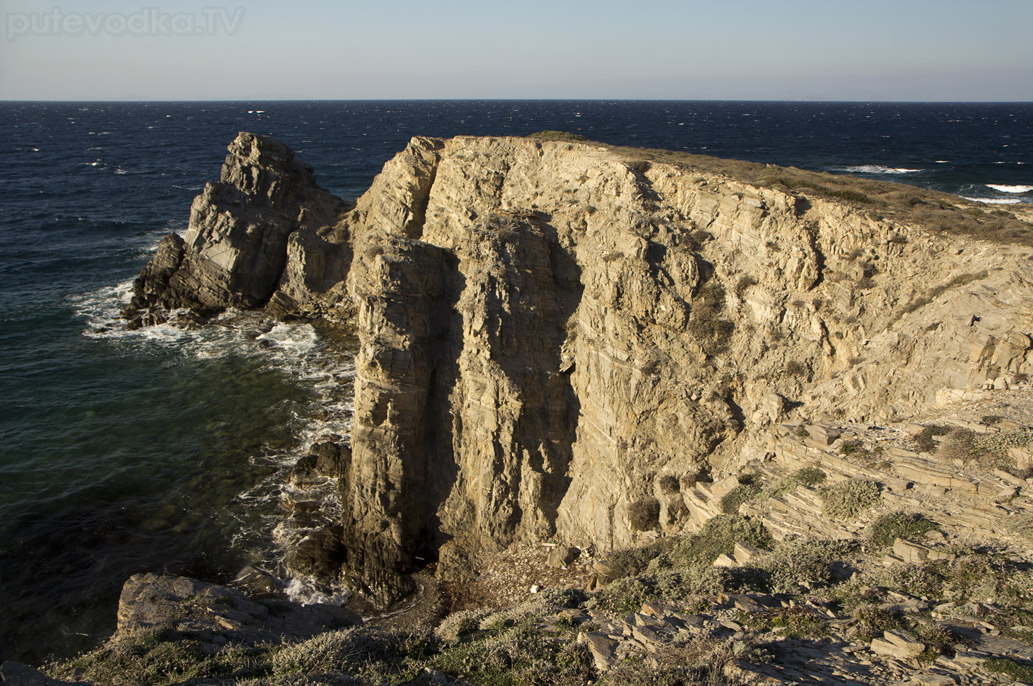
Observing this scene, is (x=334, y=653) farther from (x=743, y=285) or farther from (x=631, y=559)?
(x=743, y=285)

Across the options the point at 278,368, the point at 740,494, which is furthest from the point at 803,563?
the point at 278,368

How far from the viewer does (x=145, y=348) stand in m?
37.6

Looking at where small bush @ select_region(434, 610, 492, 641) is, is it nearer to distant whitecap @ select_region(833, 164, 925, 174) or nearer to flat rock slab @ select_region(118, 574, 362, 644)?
flat rock slab @ select_region(118, 574, 362, 644)

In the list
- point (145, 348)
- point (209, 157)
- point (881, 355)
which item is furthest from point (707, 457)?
point (209, 157)

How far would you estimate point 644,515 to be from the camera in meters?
20.6

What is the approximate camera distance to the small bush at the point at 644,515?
20609mm

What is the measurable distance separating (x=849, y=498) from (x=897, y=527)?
136cm

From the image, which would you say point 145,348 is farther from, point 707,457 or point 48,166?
point 48,166

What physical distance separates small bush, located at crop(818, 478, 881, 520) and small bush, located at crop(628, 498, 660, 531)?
19.2ft

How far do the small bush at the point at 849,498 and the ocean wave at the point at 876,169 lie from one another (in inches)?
2972

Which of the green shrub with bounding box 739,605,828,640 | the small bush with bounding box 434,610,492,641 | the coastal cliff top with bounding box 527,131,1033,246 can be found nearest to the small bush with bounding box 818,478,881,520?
the green shrub with bounding box 739,605,828,640

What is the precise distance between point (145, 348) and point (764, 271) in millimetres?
35756

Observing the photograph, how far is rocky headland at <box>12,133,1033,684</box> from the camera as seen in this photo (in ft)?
39.9

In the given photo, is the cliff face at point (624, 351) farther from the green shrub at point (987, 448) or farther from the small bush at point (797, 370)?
the green shrub at point (987, 448)
